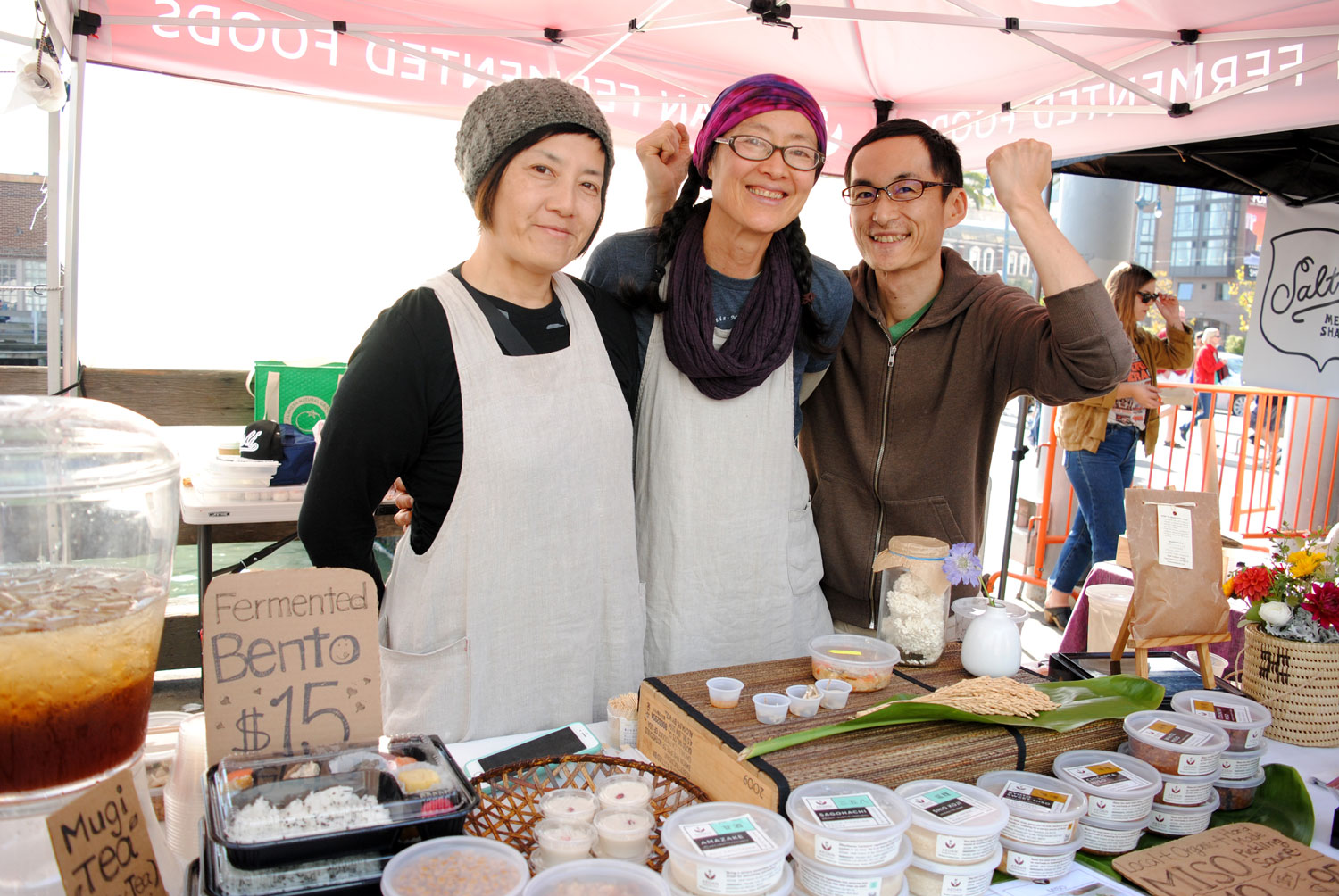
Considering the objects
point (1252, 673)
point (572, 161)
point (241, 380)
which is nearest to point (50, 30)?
point (241, 380)

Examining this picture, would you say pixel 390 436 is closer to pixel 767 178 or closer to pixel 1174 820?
pixel 767 178

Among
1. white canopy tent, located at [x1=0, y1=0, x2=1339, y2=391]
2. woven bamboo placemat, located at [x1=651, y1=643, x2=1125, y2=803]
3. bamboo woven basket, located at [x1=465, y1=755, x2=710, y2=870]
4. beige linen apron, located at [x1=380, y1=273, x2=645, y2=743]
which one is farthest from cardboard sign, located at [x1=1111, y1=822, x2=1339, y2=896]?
white canopy tent, located at [x1=0, y1=0, x2=1339, y2=391]

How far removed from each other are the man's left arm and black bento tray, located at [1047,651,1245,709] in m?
0.55

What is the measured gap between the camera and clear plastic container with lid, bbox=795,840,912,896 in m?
1.08

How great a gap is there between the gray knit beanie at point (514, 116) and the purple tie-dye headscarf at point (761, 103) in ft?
0.88

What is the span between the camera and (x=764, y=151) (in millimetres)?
1842

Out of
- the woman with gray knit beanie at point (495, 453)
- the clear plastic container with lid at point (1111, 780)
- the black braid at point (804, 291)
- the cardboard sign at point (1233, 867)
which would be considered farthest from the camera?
the black braid at point (804, 291)


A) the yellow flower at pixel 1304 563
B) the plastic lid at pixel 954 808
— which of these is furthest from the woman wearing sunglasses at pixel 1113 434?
the plastic lid at pixel 954 808

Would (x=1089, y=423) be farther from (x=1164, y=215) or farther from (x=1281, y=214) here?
(x=1164, y=215)

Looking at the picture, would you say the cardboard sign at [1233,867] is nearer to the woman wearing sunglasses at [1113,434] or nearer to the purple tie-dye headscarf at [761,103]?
the purple tie-dye headscarf at [761,103]

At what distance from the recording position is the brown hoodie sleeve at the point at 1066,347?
180 cm

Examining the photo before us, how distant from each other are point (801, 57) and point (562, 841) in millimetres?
3911

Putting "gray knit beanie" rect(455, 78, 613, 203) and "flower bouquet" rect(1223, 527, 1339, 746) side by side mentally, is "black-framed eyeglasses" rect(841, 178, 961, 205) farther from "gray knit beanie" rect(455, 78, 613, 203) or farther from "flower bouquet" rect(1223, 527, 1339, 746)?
"flower bouquet" rect(1223, 527, 1339, 746)

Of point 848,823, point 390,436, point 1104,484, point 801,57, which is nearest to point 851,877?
→ point 848,823
